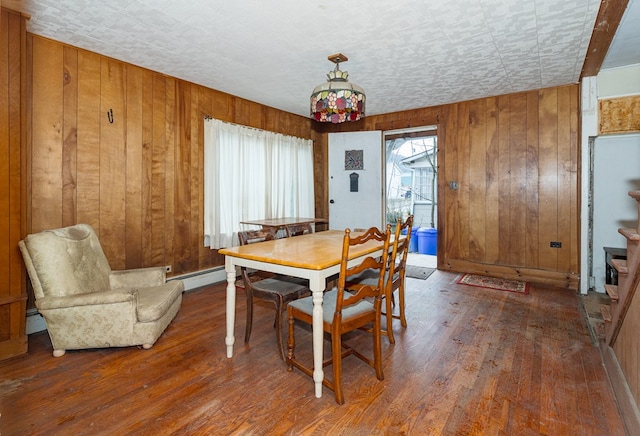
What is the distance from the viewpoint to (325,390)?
191 centimetres

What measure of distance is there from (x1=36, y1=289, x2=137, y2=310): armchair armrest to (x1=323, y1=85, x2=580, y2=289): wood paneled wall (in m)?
4.09

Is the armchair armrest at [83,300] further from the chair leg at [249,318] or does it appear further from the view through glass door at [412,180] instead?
the view through glass door at [412,180]

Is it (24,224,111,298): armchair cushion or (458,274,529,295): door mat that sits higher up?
(24,224,111,298): armchair cushion

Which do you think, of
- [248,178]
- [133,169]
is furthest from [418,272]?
[133,169]

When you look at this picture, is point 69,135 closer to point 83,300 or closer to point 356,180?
point 83,300

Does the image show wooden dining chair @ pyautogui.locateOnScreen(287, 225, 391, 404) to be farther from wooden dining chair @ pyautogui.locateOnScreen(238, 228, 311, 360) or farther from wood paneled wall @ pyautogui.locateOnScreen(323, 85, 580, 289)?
wood paneled wall @ pyautogui.locateOnScreen(323, 85, 580, 289)

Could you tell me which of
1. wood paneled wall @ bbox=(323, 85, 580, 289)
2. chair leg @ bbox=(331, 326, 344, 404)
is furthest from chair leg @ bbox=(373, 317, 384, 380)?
wood paneled wall @ bbox=(323, 85, 580, 289)

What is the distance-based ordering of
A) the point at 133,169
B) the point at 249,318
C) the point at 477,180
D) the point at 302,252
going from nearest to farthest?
1. the point at 302,252
2. the point at 249,318
3. the point at 133,169
4. the point at 477,180

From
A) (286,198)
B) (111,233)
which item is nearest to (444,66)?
(286,198)

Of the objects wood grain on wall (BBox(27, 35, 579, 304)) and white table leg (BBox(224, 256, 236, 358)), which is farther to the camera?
wood grain on wall (BBox(27, 35, 579, 304))

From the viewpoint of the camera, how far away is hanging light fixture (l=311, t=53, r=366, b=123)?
2.36 meters

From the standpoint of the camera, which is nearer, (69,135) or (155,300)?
(155,300)

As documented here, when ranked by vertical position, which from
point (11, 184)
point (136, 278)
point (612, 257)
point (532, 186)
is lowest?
point (136, 278)

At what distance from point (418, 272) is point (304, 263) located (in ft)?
10.7
